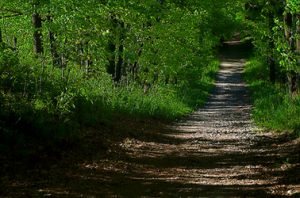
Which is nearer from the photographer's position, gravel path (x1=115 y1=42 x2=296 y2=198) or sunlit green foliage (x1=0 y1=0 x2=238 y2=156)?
gravel path (x1=115 y1=42 x2=296 y2=198)

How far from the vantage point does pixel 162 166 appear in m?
7.07

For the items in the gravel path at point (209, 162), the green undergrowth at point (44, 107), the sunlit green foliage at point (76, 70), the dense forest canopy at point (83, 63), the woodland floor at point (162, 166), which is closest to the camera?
the woodland floor at point (162, 166)

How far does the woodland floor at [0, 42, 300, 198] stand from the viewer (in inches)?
206

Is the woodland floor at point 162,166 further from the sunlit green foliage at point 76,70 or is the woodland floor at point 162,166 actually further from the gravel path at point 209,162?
the sunlit green foliage at point 76,70

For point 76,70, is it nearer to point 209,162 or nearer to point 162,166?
point 162,166

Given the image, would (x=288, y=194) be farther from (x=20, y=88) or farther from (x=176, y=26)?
(x=176, y=26)

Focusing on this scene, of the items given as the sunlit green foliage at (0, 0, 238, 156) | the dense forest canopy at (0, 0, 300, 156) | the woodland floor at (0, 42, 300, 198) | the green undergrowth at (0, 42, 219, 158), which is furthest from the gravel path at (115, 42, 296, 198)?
the dense forest canopy at (0, 0, 300, 156)

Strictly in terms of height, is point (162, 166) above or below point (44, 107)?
below

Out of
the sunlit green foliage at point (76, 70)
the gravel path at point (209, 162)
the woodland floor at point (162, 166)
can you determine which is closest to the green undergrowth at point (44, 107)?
the sunlit green foliage at point (76, 70)

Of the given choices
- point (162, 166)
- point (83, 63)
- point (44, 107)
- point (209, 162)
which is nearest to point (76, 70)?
point (83, 63)

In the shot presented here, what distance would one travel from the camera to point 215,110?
679 inches

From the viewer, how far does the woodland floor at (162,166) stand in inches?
206

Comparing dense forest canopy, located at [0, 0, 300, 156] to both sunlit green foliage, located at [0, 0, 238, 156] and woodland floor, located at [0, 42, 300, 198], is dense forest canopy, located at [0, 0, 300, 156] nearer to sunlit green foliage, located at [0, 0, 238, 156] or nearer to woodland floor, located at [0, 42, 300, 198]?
sunlit green foliage, located at [0, 0, 238, 156]

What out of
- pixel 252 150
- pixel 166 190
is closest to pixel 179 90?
pixel 252 150
